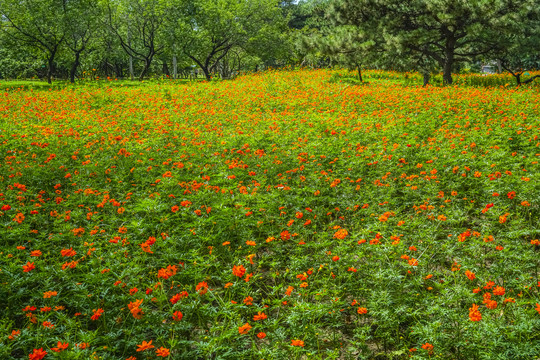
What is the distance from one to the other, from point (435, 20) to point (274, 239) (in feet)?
51.1

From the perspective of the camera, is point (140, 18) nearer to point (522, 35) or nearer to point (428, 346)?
point (522, 35)

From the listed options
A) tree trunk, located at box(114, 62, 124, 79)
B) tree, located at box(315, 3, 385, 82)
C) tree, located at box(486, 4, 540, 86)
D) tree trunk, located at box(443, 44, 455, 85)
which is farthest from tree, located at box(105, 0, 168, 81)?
tree, located at box(486, 4, 540, 86)

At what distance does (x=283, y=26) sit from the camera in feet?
116

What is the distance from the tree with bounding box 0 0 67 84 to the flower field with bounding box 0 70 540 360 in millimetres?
18543

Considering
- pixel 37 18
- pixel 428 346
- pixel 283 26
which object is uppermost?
pixel 283 26

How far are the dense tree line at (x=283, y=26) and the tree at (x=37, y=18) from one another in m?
0.06

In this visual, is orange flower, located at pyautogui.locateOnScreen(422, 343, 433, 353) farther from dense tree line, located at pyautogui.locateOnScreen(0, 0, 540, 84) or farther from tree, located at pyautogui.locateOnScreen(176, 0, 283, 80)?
tree, located at pyautogui.locateOnScreen(176, 0, 283, 80)

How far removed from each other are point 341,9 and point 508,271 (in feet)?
57.1

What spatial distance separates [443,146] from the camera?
6090 mm

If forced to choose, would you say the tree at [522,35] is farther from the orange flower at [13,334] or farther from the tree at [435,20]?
the orange flower at [13,334]

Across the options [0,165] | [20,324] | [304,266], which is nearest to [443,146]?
[304,266]

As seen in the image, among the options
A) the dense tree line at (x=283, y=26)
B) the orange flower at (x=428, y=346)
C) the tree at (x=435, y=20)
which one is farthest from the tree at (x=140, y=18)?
the orange flower at (x=428, y=346)


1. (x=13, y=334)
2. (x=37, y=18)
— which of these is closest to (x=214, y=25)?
(x=37, y=18)

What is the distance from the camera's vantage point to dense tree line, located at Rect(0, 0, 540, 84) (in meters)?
14.2
